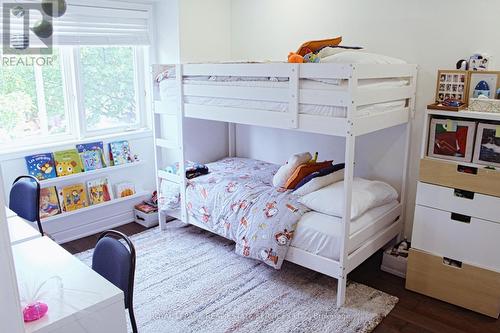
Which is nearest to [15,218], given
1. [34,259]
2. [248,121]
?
[34,259]

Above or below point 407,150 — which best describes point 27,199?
below

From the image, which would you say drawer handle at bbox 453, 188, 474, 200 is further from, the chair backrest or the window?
the window

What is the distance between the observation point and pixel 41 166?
10.7ft

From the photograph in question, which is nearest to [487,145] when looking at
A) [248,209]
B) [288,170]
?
[288,170]

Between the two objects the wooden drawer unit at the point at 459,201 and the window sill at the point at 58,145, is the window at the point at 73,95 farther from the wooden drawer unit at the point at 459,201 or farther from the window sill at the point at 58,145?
the wooden drawer unit at the point at 459,201

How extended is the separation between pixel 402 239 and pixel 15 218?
2653 millimetres

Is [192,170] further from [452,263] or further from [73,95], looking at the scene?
[452,263]

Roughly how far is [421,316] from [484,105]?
1.31 metres

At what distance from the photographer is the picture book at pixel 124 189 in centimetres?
379

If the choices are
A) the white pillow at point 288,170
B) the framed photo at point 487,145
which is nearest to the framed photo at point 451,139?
the framed photo at point 487,145

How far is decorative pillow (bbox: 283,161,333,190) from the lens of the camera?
300 centimetres

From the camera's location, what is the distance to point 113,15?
11.6 ft

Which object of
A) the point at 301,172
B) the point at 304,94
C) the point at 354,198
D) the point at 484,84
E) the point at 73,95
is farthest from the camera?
the point at 73,95

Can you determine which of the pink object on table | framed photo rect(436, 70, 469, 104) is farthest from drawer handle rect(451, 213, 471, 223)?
the pink object on table
